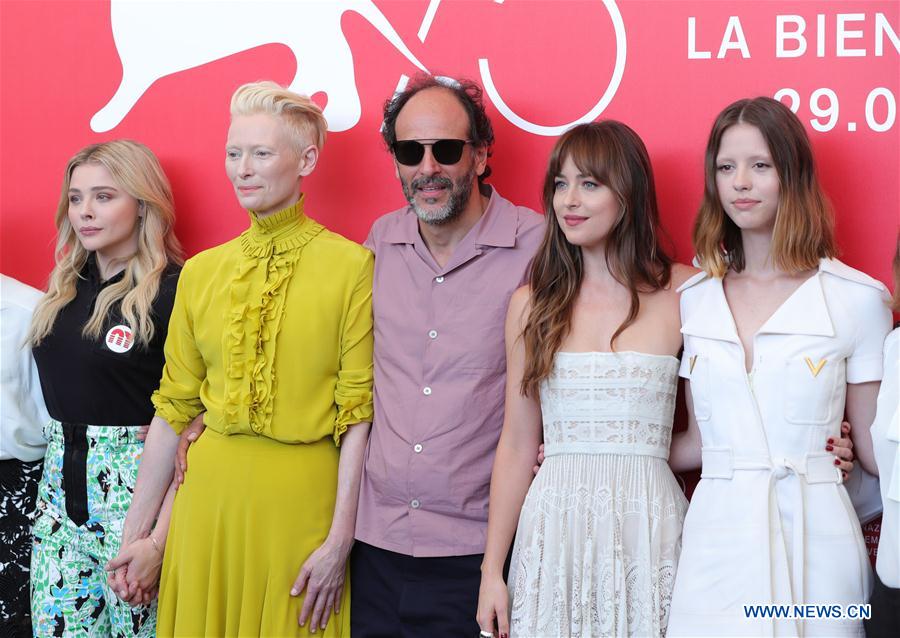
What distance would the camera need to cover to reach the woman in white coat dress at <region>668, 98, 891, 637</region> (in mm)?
2793

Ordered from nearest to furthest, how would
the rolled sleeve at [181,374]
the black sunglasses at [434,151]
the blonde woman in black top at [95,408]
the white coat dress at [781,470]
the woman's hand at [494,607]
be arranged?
the white coat dress at [781,470], the woman's hand at [494,607], the black sunglasses at [434,151], the rolled sleeve at [181,374], the blonde woman in black top at [95,408]

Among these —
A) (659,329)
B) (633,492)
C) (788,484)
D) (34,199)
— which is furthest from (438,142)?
(34,199)

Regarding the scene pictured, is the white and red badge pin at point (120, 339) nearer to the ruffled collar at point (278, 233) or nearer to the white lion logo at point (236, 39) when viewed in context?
the ruffled collar at point (278, 233)

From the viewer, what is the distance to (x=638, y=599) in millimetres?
2902

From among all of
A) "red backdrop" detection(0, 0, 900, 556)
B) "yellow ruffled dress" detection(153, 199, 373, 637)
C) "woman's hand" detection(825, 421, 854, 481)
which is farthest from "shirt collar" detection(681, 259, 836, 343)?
"yellow ruffled dress" detection(153, 199, 373, 637)

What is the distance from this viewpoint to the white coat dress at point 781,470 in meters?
2.79

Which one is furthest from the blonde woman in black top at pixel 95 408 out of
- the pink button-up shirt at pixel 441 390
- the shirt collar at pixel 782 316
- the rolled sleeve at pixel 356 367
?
the shirt collar at pixel 782 316

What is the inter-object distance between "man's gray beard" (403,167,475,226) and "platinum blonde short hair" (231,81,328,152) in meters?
0.45

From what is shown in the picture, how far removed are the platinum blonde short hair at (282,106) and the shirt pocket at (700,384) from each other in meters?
1.47

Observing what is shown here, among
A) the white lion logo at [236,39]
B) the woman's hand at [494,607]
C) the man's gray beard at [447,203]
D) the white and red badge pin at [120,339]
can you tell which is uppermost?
the white lion logo at [236,39]

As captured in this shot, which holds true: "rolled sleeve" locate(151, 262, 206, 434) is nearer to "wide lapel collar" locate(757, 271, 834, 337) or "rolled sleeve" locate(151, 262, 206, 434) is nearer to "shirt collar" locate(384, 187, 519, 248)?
"shirt collar" locate(384, 187, 519, 248)

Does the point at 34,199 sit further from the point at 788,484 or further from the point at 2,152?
the point at 788,484

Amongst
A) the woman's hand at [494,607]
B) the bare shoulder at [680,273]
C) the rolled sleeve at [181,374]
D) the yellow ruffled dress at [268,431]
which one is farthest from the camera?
the rolled sleeve at [181,374]

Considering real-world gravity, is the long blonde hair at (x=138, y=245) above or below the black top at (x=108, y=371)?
above
